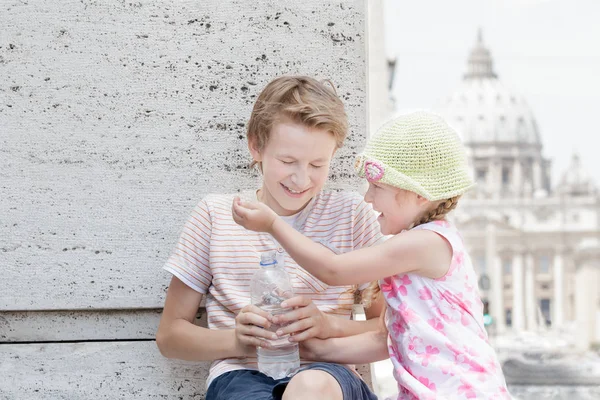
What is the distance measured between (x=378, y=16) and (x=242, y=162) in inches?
66.4

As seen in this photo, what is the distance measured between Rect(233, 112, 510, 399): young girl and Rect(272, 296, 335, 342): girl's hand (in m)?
0.15

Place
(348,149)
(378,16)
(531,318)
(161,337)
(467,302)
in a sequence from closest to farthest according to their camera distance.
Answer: (467,302)
(161,337)
(348,149)
(378,16)
(531,318)

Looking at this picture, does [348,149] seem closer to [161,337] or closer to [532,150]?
[161,337]

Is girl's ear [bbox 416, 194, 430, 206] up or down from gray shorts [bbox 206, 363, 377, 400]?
up

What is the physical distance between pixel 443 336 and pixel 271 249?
591 millimetres

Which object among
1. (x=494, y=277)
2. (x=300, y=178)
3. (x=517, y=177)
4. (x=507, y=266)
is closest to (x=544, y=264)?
(x=507, y=266)

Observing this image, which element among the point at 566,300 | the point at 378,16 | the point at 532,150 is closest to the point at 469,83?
the point at 532,150

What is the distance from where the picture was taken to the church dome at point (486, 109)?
115831mm

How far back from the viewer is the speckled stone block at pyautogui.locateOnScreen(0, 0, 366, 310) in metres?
2.84

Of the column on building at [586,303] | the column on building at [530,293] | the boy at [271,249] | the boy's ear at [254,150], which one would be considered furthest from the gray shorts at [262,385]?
the column on building at [530,293]

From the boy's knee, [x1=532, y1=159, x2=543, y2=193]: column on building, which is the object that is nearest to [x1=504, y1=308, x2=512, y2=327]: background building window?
[x1=532, y1=159, x2=543, y2=193]: column on building

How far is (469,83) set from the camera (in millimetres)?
125125

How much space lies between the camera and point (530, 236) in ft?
317

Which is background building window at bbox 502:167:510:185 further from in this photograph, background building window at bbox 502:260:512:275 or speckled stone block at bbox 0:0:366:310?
speckled stone block at bbox 0:0:366:310
